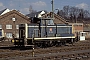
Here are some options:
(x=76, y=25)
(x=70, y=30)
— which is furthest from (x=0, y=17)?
(x=70, y=30)

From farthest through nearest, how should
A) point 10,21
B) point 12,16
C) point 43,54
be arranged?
point 10,21 < point 12,16 < point 43,54

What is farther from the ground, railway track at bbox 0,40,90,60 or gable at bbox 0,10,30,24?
gable at bbox 0,10,30,24

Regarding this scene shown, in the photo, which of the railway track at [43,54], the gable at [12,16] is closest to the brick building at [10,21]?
the gable at [12,16]

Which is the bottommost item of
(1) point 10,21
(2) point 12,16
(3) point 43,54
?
(3) point 43,54

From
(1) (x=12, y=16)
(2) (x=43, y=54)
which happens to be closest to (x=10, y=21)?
(1) (x=12, y=16)

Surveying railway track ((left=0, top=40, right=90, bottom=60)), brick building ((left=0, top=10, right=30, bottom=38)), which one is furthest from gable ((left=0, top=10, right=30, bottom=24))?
railway track ((left=0, top=40, right=90, bottom=60))

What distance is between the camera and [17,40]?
2309cm

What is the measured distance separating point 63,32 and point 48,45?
9.11 ft

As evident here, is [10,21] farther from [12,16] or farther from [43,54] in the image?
[43,54]

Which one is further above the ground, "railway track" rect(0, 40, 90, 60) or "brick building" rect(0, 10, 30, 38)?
"brick building" rect(0, 10, 30, 38)

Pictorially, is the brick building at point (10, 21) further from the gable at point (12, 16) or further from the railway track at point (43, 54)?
the railway track at point (43, 54)

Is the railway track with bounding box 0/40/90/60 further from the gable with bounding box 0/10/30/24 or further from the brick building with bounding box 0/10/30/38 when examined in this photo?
the gable with bounding box 0/10/30/24

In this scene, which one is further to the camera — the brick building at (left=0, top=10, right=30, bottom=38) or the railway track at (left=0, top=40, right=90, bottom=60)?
the brick building at (left=0, top=10, right=30, bottom=38)

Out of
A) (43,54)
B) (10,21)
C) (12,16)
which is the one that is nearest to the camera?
(43,54)
